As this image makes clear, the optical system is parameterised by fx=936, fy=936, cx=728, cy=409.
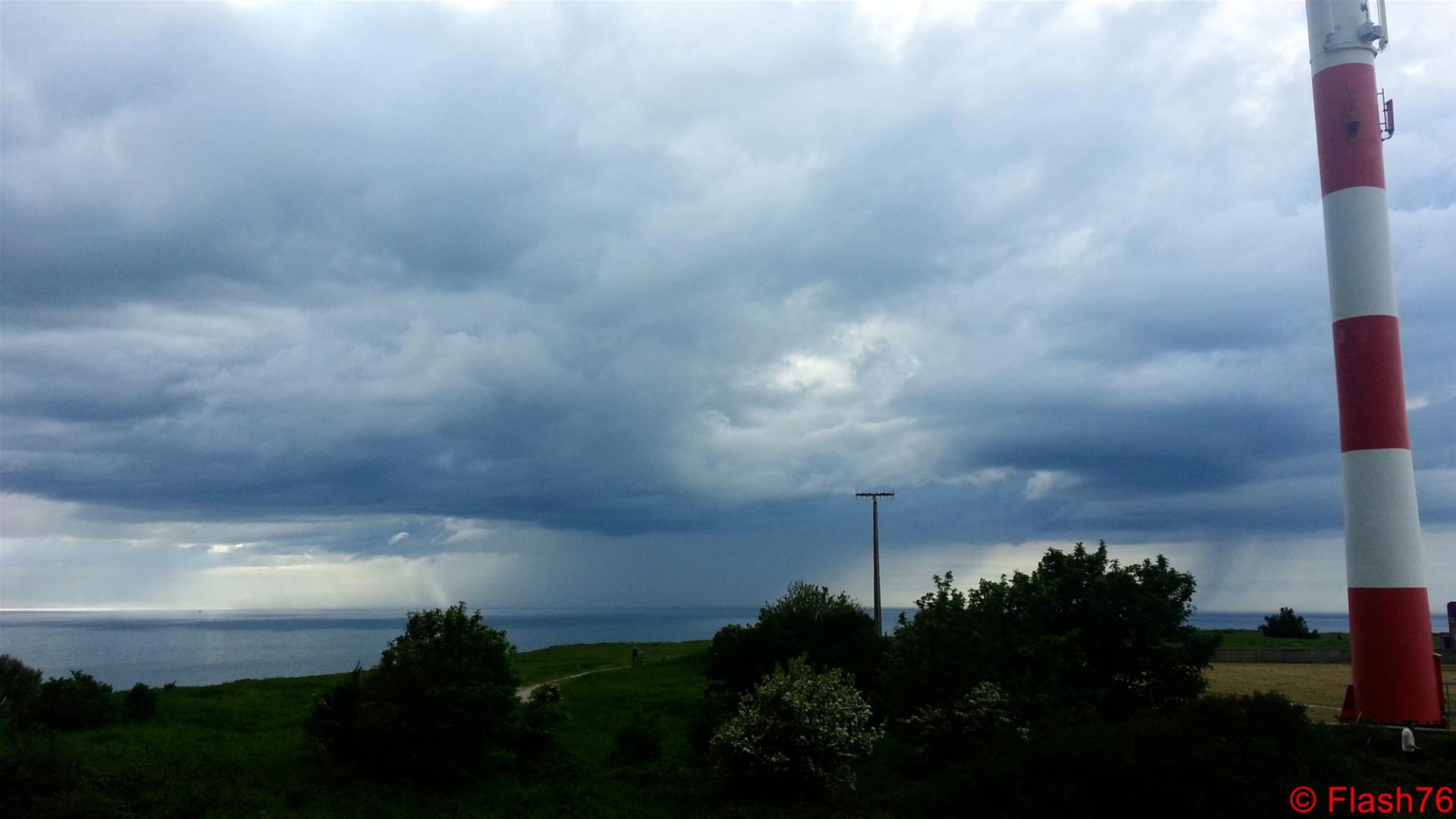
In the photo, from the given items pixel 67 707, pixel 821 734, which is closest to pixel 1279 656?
pixel 821 734

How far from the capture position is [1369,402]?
85.0 ft

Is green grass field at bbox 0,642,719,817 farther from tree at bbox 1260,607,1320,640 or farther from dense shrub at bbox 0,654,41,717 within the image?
tree at bbox 1260,607,1320,640

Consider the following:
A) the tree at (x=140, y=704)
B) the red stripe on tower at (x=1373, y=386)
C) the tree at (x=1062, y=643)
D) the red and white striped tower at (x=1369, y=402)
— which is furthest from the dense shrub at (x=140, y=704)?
the red stripe on tower at (x=1373, y=386)

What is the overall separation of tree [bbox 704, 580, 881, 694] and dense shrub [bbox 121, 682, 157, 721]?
17282 millimetres

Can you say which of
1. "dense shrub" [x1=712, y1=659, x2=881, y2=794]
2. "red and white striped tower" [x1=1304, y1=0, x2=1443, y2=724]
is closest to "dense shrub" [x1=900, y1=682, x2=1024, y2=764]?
"dense shrub" [x1=712, y1=659, x2=881, y2=794]

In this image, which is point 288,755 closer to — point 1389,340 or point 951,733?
point 951,733

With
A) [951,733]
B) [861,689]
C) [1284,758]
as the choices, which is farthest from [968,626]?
[1284,758]

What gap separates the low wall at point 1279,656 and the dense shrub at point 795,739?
41.9 metres

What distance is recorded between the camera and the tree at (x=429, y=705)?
20844 mm

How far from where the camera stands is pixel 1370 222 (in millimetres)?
26562

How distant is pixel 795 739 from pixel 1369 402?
18.8 meters

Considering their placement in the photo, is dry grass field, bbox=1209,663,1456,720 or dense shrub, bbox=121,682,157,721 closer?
dense shrub, bbox=121,682,157,721

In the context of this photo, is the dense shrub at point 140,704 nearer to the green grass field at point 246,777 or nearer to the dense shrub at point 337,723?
the green grass field at point 246,777

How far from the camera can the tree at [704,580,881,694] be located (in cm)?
2988
